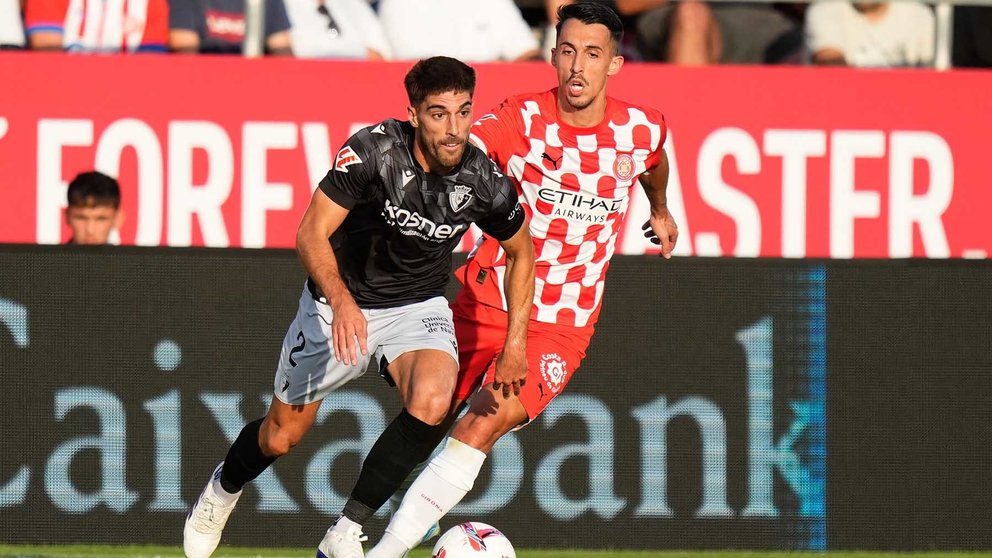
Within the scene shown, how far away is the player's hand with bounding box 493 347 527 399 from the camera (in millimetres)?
6195

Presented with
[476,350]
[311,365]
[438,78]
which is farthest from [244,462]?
[438,78]

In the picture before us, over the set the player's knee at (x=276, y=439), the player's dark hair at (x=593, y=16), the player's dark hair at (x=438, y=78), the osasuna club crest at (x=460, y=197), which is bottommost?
the player's knee at (x=276, y=439)

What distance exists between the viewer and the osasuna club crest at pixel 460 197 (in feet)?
20.3

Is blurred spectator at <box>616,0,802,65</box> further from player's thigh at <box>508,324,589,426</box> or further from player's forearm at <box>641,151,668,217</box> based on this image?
player's thigh at <box>508,324,589,426</box>

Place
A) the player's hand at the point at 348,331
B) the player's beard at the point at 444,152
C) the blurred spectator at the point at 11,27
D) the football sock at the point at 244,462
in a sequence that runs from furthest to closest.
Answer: the blurred spectator at the point at 11,27, the football sock at the point at 244,462, the player's beard at the point at 444,152, the player's hand at the point at 348,331

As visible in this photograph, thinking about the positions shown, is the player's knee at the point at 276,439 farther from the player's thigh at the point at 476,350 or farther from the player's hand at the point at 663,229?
the player's hand at the point at 663,229

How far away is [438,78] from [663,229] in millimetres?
1581

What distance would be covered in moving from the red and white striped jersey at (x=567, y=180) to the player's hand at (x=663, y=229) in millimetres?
285

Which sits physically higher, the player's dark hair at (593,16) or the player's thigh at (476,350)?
the player's dark hair at (593,16)

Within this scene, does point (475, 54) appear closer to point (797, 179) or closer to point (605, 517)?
point (797, 179)

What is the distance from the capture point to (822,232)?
391 inches

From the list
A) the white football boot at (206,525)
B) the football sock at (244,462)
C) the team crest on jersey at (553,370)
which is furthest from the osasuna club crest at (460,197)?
the white football boot at (206,525)

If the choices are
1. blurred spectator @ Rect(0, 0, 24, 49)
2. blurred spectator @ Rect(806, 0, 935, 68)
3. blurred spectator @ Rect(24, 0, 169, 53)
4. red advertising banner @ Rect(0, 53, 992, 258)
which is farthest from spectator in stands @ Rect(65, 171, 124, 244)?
blurred spectator @ Rect(806, 0, 935, 68)

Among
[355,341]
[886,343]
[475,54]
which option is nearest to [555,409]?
[886,343]
